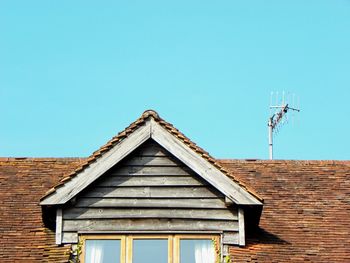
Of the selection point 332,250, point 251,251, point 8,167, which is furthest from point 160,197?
point 8,167

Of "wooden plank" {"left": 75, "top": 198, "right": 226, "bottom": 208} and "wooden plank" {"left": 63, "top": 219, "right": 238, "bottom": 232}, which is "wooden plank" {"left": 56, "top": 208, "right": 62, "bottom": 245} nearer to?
"wooden plank" {"left": 63, "top": 219, "right": 238, "bottom": 232}

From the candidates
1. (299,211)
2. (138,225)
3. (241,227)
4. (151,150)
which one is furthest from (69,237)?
(299,211)

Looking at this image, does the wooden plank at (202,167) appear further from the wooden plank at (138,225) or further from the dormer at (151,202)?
the wooden plank at (138,225)

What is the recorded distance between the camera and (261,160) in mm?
22031

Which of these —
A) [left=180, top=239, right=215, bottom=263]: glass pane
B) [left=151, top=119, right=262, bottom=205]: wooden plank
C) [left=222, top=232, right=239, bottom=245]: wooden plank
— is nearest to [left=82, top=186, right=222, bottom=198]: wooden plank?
[left=151, top=119, right=262, bottom=205]: wooden plank

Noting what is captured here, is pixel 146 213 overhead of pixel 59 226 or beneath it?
overhead

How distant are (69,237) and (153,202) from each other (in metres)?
1.65

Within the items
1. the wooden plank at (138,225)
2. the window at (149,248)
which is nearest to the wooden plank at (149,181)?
the wooden plank at (138,225)

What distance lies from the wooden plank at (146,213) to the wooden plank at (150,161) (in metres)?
0.85

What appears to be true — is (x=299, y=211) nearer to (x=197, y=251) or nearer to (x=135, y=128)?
(x=197, y=251)

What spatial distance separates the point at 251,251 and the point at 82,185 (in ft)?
10.8

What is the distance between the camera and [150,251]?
56.5 feet

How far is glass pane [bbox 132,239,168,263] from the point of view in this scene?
56.0ft

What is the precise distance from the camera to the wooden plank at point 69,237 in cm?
1727
